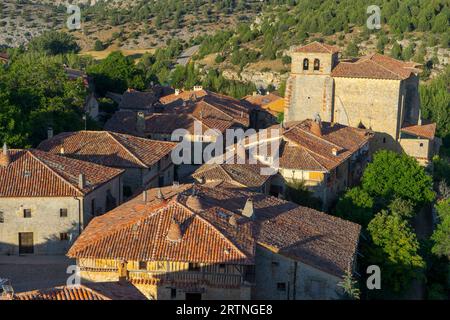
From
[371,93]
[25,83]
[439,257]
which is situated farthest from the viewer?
[371,93]

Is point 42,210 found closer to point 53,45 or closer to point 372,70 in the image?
point 372,70

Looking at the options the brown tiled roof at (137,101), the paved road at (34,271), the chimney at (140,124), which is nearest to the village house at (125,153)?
the paved road at (34,271)

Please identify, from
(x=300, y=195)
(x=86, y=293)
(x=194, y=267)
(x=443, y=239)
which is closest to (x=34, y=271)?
(x=194, y=267)

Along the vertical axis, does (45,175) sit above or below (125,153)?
above

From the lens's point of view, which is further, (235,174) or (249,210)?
A: (235,174)

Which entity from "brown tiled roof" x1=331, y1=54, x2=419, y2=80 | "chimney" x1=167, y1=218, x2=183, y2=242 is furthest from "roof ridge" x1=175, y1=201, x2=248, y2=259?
"brown tiled roof" x1=331, y1=54, x2=419, y2=80
